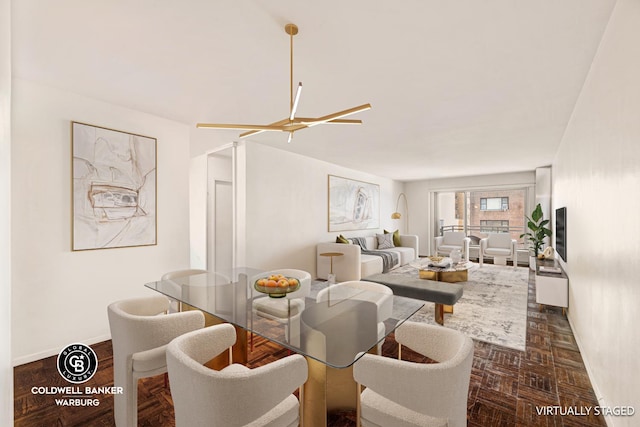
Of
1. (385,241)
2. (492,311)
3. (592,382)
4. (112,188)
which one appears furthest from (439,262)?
(112,188)

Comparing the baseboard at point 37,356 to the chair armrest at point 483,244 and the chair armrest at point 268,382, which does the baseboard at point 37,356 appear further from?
the chair armrest at point 483,244

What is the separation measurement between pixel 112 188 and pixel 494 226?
9.69 meters

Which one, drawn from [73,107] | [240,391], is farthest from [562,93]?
[73,107]

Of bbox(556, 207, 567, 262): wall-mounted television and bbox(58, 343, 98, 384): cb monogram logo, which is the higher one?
bbox(556, 207, 567, 262): wall-mounted television

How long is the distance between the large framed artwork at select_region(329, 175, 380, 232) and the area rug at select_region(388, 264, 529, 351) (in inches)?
72.0

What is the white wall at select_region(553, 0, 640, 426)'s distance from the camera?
1.41 metres

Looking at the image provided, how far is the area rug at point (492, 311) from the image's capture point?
3168 millimetres

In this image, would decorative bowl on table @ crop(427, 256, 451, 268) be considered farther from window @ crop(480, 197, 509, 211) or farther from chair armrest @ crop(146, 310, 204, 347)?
window @ crop(480, 197, 509, 211)

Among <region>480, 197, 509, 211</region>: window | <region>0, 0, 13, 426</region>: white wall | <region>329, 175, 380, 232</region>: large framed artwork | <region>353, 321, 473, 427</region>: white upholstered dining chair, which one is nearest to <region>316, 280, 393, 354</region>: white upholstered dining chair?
<region>353, 321, 473, 427</region>: white upholstered dining chair

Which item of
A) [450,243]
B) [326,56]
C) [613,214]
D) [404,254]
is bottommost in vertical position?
[404,254]

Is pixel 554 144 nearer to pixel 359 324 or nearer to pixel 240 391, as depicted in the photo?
pixel 359 324

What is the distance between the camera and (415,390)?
1.22 metres

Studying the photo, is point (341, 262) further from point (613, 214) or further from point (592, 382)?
point (613, 214)

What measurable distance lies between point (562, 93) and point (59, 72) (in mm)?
4478
